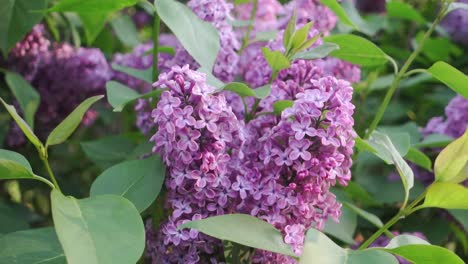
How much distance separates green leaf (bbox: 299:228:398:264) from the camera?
2.62 ft

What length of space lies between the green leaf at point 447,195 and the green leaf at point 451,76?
248 millimetres

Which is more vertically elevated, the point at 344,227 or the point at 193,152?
the point at 193,152

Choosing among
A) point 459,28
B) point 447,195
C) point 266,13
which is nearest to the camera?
point 447,195

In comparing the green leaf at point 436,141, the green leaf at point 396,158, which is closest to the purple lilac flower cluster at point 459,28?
the green leaf at point 436,141

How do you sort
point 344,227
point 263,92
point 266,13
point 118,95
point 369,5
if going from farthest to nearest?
1. point 369,5
2. point 266,13
3. point 344,227
4. point 118,95
5. point 263,92

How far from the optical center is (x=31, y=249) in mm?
906

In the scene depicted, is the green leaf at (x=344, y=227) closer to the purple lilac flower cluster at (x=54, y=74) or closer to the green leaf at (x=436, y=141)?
Answer: the green leaf at (x=436, y=141)

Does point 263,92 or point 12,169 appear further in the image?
point 263,92

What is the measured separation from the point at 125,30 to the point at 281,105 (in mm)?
964

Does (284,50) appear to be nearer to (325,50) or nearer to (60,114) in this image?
(325,50)

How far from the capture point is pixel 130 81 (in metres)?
1.66

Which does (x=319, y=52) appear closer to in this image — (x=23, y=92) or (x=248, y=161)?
(x=248, y=161)

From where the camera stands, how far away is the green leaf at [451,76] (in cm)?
107

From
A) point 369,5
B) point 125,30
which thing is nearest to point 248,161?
point 125,30
